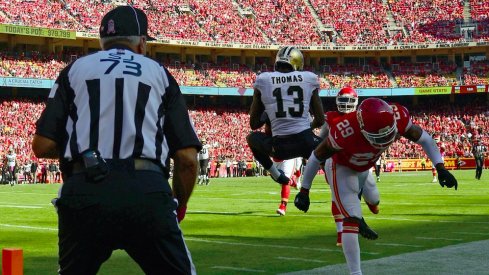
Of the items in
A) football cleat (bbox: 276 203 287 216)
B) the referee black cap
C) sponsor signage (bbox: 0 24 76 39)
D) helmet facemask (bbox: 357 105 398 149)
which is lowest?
football cleat (bbox: 276 203 287 216)

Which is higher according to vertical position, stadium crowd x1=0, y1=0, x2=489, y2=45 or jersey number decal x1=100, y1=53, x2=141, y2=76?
stadium crowd x1=0, y1=0, x2=489, y2=45

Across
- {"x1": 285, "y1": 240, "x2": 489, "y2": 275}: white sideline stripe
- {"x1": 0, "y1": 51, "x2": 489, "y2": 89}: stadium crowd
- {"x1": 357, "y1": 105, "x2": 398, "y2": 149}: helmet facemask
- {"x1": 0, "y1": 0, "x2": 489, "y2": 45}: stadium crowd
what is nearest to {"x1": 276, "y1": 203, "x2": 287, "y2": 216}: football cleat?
{"x1": 285, "y1": 240, "x2": 489, "y2": 275}: white sideline stripe

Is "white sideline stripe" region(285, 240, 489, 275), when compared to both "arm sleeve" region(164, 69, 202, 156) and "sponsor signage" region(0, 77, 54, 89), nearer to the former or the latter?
"arm sleeve" region(164, 69, 202, 156)

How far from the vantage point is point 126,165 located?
3.79m

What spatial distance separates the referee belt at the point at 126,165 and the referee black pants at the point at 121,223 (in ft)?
0.09

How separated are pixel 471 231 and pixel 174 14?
47.4 metres

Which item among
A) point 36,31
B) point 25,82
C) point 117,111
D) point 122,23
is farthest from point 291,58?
point 36,31

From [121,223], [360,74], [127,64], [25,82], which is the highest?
[127,64]

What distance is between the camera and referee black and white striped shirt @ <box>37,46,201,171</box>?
3809 millimetres

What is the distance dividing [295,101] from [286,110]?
7.0 inches

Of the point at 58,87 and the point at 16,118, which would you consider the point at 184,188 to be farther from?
the point at 16,118

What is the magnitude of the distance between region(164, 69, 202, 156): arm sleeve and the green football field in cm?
446

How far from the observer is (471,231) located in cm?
1203

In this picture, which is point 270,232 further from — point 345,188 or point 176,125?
point 176,125
